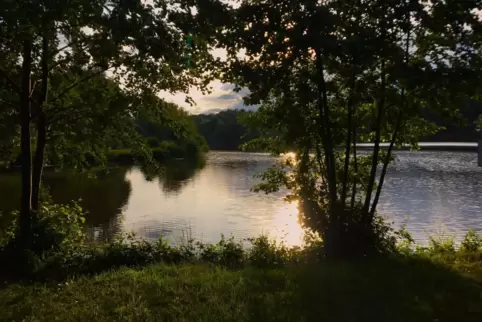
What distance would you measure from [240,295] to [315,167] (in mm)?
5151

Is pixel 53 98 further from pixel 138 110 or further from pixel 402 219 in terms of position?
pixel 402 219

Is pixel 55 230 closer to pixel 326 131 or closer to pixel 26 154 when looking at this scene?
pixel 26 154

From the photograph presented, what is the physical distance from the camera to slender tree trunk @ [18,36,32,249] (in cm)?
987

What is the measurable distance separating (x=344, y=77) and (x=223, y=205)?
19761mm

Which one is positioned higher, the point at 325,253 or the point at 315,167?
the point at 315,167

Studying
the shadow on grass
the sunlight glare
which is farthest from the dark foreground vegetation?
the sunlight glare

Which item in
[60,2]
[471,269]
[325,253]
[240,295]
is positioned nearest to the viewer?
[60,2]

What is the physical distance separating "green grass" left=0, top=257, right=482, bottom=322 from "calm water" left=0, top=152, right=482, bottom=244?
475 cm

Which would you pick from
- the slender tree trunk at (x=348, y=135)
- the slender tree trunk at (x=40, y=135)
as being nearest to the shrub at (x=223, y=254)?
the slender tree trunk at (x=348, y=135)

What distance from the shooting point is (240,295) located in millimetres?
6555

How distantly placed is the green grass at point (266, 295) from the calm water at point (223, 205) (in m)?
4.75

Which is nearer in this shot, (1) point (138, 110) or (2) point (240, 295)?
(2) point (240, 295)

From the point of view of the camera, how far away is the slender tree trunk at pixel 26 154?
987 cm

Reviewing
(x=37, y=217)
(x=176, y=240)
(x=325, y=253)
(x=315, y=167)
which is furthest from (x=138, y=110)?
(x=176, y=240)
